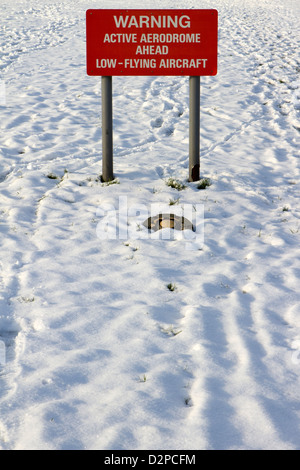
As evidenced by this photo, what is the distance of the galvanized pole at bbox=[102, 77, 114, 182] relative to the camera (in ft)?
17.0

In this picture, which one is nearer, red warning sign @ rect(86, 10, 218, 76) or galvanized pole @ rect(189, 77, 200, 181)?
red warning sign @ rect(86, 10, 218, 76)

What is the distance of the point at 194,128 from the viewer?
5.36 metres

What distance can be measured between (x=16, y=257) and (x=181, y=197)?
6.23 feet

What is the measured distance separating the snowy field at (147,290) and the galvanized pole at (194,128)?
227 mm

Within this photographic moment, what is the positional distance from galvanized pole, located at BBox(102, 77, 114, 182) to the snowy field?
0.17 metres

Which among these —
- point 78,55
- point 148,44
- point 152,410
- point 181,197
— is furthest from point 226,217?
point 78,55
